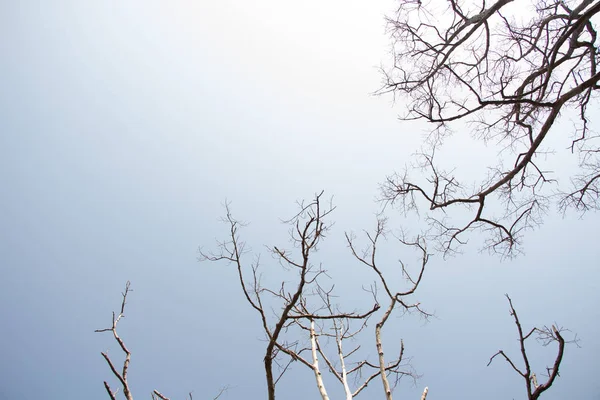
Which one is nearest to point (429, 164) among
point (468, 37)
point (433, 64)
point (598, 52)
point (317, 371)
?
point (433, 64)

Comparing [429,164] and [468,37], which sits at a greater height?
[468,37]

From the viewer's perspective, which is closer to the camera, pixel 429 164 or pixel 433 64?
pixel 433 64

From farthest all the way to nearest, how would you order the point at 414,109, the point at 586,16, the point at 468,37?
the point at 414,109 → the point at 468,37 → the point at 586,16

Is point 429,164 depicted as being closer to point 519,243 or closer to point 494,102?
point 494,102

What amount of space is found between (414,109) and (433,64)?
2.75ft

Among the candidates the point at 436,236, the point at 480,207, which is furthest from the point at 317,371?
the point at 480,207

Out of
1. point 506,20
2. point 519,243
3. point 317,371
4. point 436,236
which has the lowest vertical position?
point 317,371

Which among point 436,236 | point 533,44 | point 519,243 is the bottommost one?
point 519,243

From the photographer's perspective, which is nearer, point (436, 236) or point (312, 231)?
point (312, 231)

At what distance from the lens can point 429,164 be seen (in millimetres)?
5934

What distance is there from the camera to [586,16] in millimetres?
4211

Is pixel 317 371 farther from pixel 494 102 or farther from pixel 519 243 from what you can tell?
pixel 494 102

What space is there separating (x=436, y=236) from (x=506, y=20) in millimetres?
3848

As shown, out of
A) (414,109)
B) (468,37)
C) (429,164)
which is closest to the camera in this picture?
(468,37)
